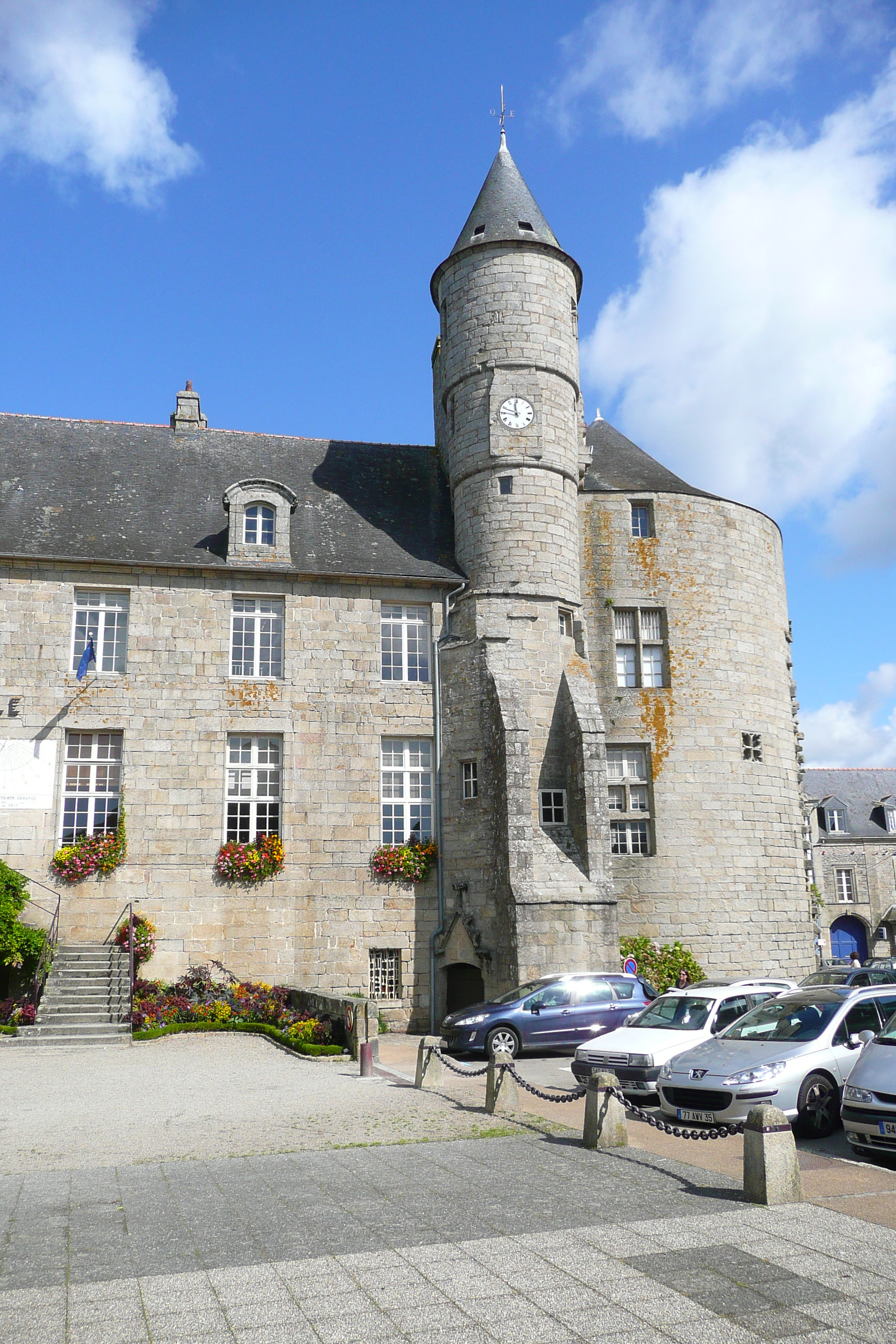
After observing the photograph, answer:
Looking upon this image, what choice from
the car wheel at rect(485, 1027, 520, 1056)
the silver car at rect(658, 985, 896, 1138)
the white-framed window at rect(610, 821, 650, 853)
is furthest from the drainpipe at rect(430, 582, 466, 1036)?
the silver car at rect(658, 985, 896, 1138)

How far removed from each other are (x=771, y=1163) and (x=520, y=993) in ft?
29.3

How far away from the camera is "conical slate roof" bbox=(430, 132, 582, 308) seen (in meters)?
23.5

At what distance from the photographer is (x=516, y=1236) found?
6418 mm

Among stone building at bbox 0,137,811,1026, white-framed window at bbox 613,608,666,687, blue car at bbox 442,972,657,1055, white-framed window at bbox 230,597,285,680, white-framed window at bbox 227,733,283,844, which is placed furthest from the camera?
white-framed window at bbox 613,608,666,687

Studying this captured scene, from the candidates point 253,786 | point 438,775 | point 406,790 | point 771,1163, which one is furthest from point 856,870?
point 771,1163

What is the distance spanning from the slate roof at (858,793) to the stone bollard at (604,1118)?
1473 inches

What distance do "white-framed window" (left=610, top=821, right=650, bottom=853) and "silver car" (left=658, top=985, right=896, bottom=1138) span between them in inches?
424

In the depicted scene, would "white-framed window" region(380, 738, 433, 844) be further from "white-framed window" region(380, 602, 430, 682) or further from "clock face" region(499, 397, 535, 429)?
"clock face" region(499, 397, 535, 429)

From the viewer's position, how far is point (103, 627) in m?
20.9

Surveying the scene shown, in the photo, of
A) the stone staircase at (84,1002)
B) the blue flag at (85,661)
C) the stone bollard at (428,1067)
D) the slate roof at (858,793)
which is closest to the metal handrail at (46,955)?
the stone staircase at (84,1002)

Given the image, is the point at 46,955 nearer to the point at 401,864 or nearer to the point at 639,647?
the point at 401,864

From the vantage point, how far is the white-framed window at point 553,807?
67.2 feet

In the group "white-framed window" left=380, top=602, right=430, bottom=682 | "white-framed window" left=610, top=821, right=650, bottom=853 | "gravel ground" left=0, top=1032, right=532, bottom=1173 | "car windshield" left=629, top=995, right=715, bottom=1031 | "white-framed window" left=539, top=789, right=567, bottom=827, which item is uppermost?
"white-framed window" left=380, top=602, right=430, bottom=682

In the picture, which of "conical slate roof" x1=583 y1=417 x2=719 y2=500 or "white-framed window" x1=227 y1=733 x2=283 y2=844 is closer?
"white-framed window" x1=227 y1=733 x2=283 y2=844
